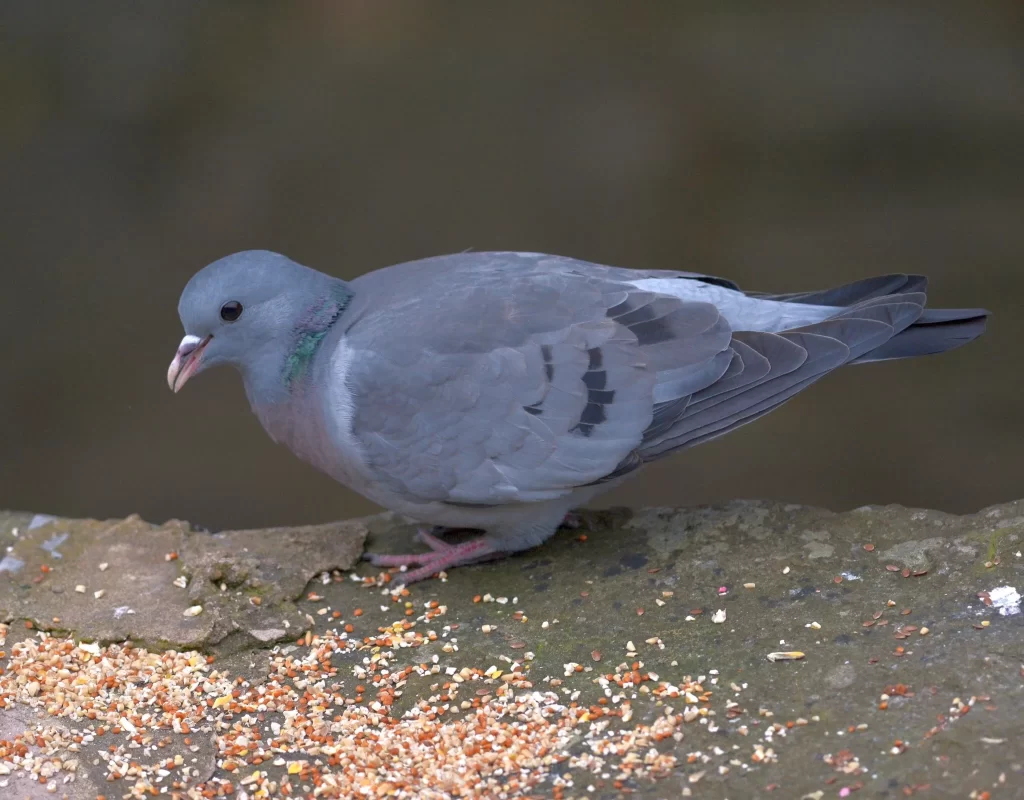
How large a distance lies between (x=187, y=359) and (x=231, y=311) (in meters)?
0.23

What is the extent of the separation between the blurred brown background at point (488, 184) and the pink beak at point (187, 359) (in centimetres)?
252

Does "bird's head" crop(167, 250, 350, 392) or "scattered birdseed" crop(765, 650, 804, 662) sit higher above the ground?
"bird's head" crop(167, 250, 350, 392)

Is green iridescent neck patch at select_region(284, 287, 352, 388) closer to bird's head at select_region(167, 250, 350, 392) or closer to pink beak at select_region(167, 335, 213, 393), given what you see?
bird's head at select_region(167, 250, 350, 392)

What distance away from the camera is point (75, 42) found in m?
6.55

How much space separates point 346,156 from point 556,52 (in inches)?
52.1

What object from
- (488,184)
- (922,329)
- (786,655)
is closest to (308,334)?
(786,655)

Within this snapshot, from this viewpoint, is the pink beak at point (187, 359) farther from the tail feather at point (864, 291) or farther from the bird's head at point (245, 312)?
the tail feather at point (864, 291)

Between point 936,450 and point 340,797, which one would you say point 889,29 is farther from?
point 340,797

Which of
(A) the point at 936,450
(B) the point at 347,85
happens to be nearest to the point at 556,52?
(B) the point at 347,85

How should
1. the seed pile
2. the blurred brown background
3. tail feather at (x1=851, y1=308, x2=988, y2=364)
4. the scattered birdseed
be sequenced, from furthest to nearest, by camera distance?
1. the blurred brown background
2. tail feather at (x1=851, y1=308, x2=988, y2=364)
3. the scattered birdseed
4. the seed pile

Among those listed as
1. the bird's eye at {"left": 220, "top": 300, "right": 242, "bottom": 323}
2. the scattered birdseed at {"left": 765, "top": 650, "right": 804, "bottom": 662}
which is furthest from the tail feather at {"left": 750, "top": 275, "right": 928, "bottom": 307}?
the bird's eye at {"left": 220, "top": 300, "right": 242, "bottom": 323}

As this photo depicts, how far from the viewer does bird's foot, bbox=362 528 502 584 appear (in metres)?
4.16

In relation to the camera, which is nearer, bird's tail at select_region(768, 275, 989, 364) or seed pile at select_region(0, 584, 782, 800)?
seed pile at select_region(0, 584, 782, 800)

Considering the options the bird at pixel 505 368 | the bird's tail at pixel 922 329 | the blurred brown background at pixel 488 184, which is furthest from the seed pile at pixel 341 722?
the blurred brown background at pixel 488 184
